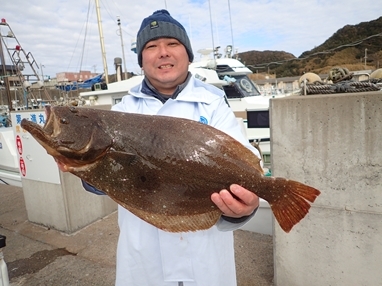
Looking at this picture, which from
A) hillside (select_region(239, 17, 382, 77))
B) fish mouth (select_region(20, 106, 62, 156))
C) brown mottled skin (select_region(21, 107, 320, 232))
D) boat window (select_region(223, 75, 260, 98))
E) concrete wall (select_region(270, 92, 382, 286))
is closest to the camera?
fish mouth (select_region(20, 106, 62, 156))

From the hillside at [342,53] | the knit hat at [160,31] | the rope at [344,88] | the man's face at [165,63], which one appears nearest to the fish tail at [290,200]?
the man's face at [165,63]

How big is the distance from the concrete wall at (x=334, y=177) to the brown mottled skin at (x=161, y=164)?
3.88ft

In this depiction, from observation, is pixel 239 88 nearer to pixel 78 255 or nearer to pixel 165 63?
pixel 78 255

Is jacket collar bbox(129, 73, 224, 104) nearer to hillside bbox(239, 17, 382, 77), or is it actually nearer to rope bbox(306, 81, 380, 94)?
rope bbox(306, 81, 380, 94)

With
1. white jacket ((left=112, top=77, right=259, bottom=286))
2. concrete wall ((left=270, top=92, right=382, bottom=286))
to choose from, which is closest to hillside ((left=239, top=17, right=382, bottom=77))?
concrete wall ((left=270, top=92, right=382, bottom=286))

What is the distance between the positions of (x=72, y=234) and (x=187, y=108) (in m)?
3.82

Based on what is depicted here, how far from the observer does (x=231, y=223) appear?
5.87 ft

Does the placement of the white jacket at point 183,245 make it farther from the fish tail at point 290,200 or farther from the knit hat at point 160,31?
the knit hat at point 160,31

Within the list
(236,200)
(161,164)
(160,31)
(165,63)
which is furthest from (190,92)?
(236,200)

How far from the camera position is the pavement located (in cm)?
358

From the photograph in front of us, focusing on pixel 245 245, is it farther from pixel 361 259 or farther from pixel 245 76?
pixel 245 76

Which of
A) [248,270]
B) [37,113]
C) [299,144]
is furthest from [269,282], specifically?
[37,113]

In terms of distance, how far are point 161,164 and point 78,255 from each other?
10.7 feet

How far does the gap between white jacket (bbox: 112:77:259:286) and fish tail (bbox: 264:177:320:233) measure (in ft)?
0.85
